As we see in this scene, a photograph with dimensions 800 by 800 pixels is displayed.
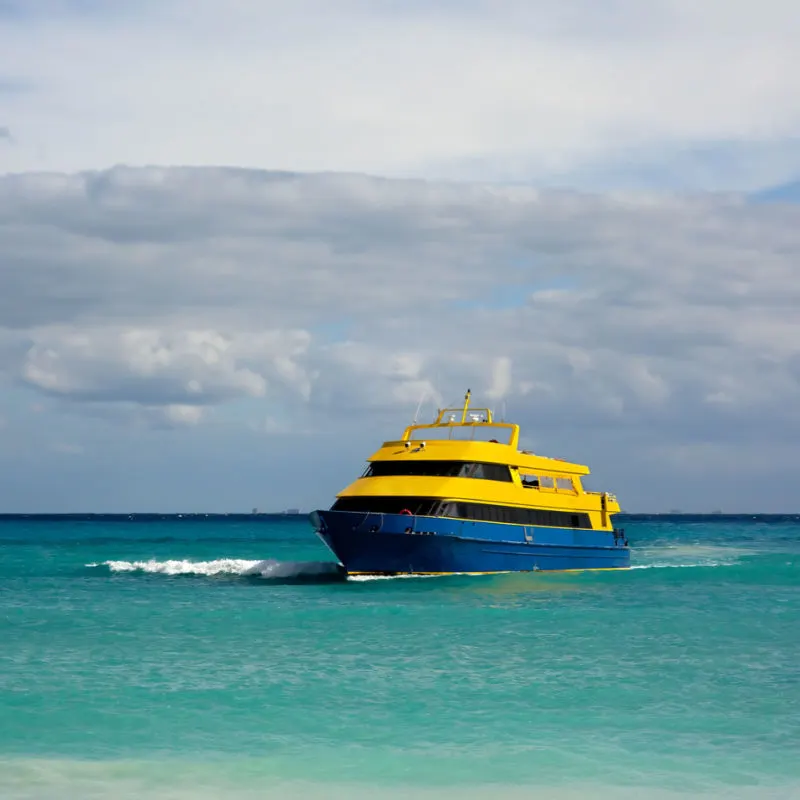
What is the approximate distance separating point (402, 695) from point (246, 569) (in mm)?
38920

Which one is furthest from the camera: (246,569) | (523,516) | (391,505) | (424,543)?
(246,569)

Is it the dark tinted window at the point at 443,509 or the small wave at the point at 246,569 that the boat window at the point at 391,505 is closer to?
the dark tinted window at the point at 443,509

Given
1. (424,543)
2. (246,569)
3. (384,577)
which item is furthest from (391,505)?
(246,569)

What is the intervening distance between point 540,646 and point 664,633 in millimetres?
Result: 4915

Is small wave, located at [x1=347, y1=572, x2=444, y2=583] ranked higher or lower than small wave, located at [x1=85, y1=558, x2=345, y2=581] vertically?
higher

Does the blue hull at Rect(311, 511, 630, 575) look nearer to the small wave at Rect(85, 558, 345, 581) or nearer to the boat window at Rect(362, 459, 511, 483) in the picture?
the boat window at Rect(362, 459, 511, 483)

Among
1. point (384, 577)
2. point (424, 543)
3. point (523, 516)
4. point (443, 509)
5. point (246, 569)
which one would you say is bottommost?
point (246, 569)

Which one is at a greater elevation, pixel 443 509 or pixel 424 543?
pixel 443 509

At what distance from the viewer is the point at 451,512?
41.2 m

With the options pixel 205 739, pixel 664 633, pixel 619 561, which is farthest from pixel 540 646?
pixel 619 561

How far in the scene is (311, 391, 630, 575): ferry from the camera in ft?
135

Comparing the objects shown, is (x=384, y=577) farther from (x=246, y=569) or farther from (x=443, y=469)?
(x=246, y=569)

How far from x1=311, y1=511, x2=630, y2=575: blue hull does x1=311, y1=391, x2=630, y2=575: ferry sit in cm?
4

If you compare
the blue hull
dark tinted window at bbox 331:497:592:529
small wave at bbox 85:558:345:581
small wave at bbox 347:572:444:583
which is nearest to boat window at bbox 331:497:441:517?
dark tinted window at bbox 331:497:592:529
